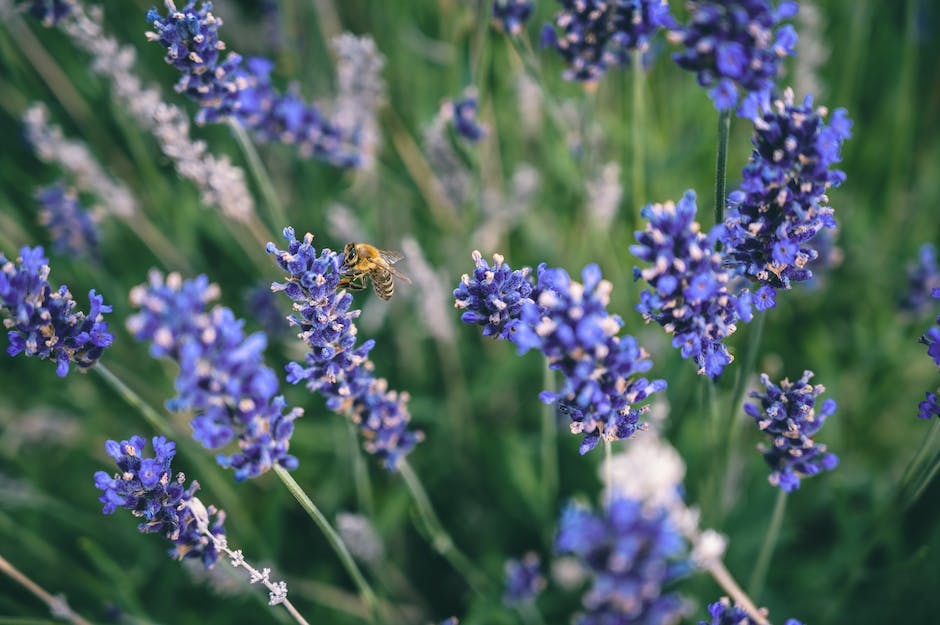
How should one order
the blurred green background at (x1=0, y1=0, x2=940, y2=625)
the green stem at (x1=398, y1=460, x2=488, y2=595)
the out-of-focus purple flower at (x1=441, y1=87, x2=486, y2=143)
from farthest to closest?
the blurred green background at (x1=0, y1=0, x2=940, y2=625) < the out-of-focus purple flower at (x1=441, y1=87, x2=486, y2=143) < the green stem at (x1=398, y1=460, x2=488, y2=595)

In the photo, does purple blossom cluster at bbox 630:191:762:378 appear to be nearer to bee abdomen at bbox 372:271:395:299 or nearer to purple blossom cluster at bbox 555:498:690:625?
purple blossom cluster at bbox 555:498:690:625

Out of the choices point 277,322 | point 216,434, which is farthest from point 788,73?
point 216,434

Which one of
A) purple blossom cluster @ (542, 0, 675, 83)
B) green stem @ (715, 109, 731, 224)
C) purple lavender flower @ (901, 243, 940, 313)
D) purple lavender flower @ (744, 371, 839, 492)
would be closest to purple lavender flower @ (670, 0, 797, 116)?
green stem @ (715, 109, 731, 224)

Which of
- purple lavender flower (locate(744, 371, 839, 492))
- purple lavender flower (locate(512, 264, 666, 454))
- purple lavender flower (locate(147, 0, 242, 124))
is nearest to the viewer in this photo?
purple lavender flower (locate(512, 264, 666, 454))

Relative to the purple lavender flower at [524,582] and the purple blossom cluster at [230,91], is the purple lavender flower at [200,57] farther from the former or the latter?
the purple lavender flower at [524,582]

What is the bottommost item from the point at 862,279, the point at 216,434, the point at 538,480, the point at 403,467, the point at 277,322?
the point at 216,434

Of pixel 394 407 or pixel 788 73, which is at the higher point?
pixel 788 73

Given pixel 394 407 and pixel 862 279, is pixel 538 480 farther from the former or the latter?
pixel 862 279
